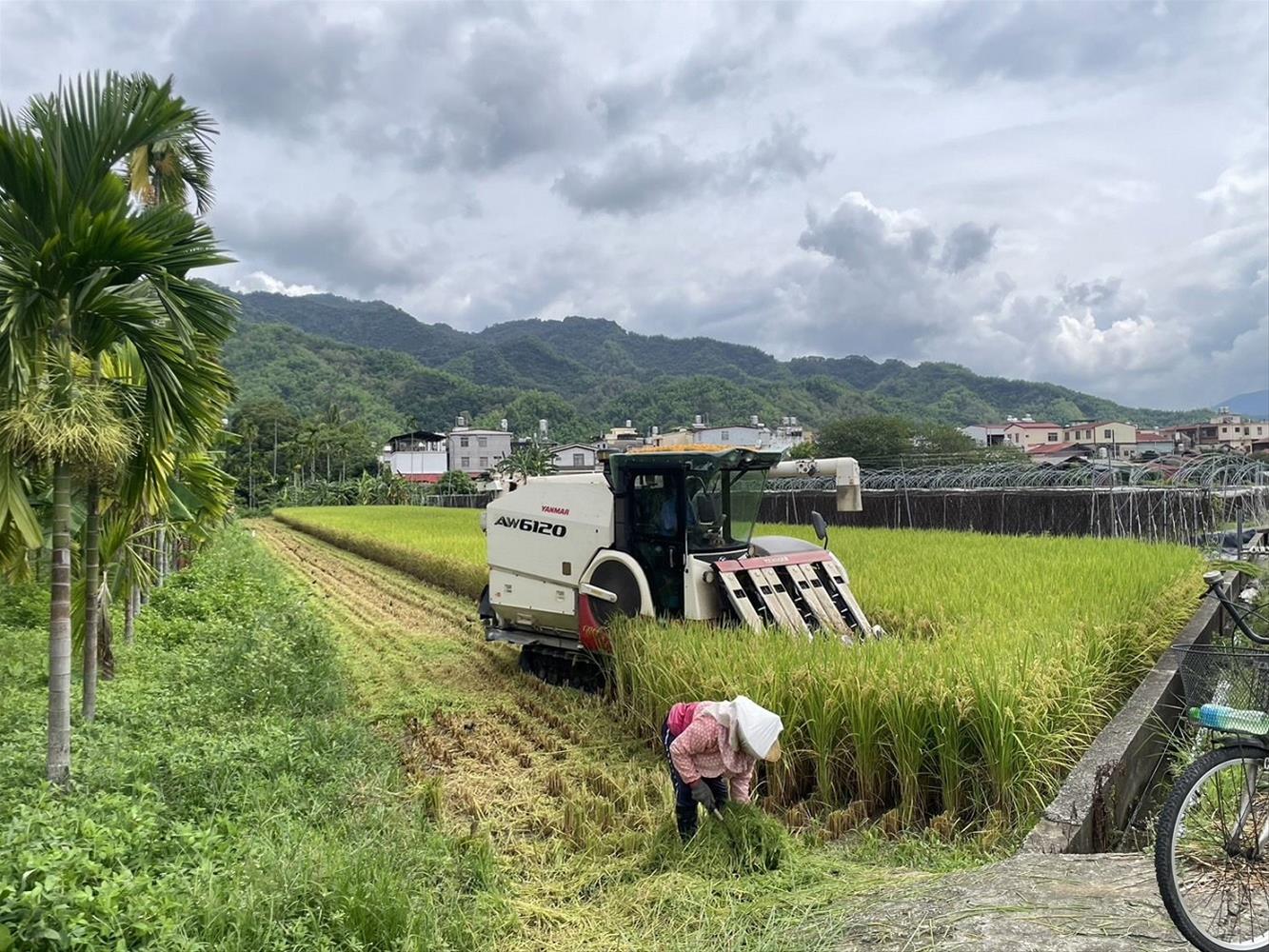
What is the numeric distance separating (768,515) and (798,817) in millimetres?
22580

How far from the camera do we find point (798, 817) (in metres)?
5.18

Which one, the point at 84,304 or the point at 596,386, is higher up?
the point at 596,386

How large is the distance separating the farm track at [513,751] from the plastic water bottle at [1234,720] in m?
2.85

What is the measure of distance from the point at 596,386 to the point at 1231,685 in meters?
153

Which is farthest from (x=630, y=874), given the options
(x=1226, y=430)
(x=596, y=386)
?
(x=596, y=386)

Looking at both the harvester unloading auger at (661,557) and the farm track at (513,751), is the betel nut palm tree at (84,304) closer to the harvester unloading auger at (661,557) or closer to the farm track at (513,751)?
the farm track at (513,751)

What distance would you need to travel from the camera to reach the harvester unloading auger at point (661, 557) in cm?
761

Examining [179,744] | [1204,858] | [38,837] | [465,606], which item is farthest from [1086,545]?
[38,837]

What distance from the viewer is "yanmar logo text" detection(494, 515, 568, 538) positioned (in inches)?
340

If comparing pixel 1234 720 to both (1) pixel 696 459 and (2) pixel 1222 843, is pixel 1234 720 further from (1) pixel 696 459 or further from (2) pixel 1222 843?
(1) pixel 696 459

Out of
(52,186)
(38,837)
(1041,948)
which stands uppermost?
(52,186)

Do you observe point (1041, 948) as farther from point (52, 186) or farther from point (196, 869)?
point (52, 186)

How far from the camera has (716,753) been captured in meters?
4.48

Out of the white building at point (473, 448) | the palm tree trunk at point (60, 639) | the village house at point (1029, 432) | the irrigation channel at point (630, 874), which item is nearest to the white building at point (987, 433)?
the village house at point (1029, 432)
